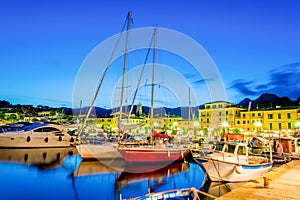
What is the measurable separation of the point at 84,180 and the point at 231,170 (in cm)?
1246

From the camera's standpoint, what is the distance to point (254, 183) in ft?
35.4

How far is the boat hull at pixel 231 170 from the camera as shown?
16016 millimetres

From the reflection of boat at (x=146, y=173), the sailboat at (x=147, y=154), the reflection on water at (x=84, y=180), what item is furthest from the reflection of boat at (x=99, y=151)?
the reflection of boat at (x=146, y=173)

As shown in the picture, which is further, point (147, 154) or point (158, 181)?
point (147, 154)

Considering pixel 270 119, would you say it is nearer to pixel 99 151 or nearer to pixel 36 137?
pixel 99 151

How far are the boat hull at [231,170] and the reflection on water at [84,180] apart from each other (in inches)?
41.5

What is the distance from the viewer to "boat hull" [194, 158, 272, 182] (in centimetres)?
1602

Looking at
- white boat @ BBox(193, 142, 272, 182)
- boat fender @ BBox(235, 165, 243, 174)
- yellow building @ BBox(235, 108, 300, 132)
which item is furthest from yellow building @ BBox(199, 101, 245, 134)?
boat fender @ BBox(235, 165, 243, 174)

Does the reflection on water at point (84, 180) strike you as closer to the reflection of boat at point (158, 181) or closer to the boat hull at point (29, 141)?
the reflection of boat at point (158, 181)

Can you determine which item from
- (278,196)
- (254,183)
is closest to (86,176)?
(254,183)

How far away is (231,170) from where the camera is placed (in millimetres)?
16156

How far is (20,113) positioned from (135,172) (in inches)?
6574

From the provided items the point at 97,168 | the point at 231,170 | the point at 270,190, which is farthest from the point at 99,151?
the point at 270,190

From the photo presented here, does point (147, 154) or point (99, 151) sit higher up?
point (147, 154)
